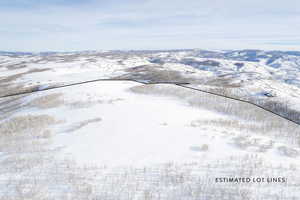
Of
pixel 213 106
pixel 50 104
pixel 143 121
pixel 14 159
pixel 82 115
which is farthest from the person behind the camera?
pixel 50 104

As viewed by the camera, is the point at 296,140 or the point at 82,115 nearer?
the point at 296,140

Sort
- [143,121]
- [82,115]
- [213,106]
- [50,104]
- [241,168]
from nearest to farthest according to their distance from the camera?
1. [241,168]
2. [143,121]
3. [82,115]
4. [213,106]
5. [50,104]

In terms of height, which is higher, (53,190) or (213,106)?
(213,106)

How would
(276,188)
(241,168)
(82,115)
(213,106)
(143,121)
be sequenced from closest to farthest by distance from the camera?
1. (276,188)
2. (241,168)
3. (143,121)
4. (82,115)
5. (213,106)

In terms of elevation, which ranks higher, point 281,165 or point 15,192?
point 281,165

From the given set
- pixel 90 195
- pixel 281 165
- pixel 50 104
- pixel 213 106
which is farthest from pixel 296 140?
pixel 50 104

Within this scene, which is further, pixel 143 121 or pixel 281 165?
pixel 143 121

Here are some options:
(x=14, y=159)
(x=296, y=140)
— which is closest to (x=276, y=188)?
(x=296, y=140)

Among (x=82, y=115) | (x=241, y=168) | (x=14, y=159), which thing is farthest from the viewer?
(x=82, y=115)

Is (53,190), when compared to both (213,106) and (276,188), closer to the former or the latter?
(276,188)

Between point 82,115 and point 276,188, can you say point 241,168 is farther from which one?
point 82,115
